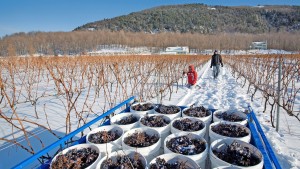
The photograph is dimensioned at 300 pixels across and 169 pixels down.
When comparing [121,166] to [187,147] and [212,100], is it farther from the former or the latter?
[212,100]

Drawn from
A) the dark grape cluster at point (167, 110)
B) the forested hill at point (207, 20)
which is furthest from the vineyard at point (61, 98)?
the forested hill at point (207, 20)

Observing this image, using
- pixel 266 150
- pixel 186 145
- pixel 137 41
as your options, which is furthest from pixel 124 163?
pixel 137 41

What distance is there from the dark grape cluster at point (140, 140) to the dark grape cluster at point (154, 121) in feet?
0.84

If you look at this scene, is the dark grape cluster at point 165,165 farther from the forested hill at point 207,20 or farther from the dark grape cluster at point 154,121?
the forested hill at point 207,20

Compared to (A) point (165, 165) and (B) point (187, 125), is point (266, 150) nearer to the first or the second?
(B) point (187, 125)

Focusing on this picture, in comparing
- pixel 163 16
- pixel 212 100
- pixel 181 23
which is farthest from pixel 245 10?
pixel 212 100

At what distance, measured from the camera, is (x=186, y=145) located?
1.58 metres

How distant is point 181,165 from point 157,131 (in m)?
0.55

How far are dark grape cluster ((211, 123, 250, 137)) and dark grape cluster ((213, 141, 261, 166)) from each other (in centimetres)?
25

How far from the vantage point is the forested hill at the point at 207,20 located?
10675cm

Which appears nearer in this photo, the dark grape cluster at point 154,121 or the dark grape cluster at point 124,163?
the dark grape cluster at point 124,163

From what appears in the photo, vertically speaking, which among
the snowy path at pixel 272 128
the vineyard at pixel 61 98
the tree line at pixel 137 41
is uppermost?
the tree line at pixel 137 41

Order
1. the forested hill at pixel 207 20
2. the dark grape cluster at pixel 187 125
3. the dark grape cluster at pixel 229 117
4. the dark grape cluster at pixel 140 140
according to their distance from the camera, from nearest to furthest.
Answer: the dark grape cluster at pixel 140 140
the dark grape cluster at pixel 187 125
the dark grape cluster at pixel 229 117
the forested hill at pixel 207 20

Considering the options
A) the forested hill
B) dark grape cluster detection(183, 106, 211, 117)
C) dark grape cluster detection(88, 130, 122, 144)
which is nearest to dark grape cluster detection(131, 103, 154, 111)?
dark grape cluster detection(183, 106, 211, 117)
